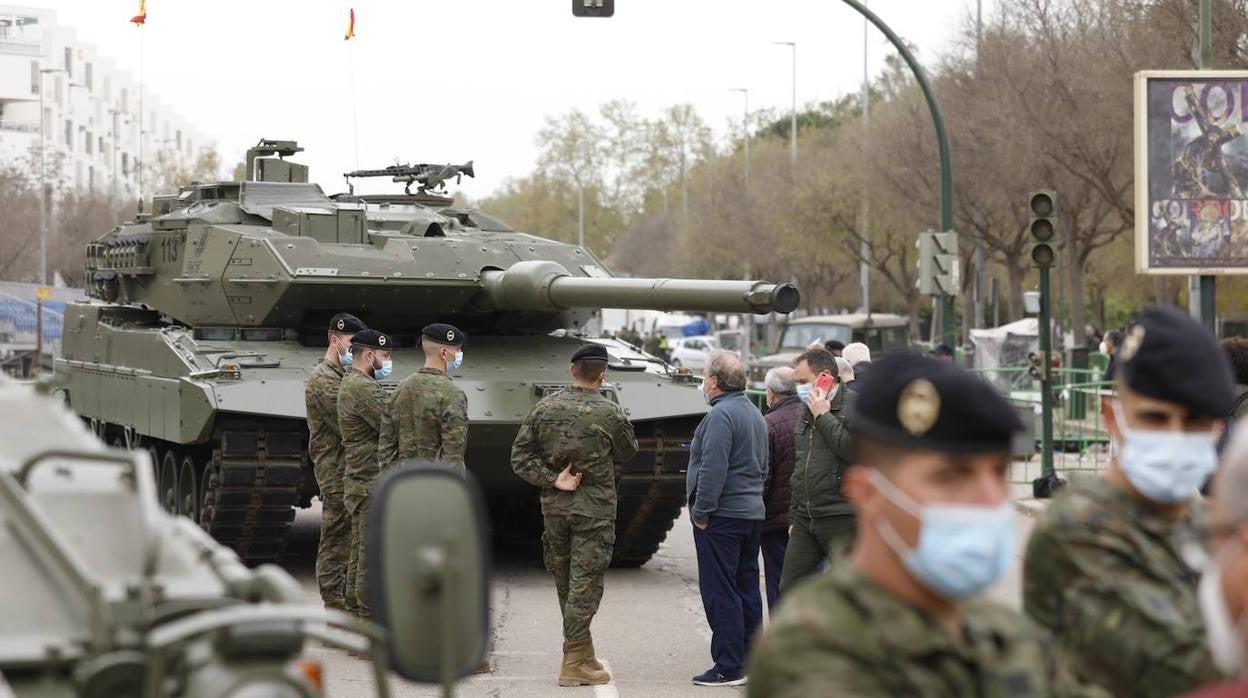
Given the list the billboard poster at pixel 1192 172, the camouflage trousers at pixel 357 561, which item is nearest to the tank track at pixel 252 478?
the camouflage trousers at pixel 357 561

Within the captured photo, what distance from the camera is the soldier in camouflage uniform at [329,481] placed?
36.9 feet

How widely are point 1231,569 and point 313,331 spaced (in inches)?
478

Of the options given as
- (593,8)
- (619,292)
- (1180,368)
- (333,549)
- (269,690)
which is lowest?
(333,549)

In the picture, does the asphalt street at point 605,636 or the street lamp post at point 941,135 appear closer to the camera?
the asphalt street at point 605,636

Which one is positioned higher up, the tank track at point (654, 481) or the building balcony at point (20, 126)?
the building balcony at point (20, 126)

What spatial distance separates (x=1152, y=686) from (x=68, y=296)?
4578cm

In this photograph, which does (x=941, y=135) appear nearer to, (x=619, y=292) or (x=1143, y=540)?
(x=619, y=292)

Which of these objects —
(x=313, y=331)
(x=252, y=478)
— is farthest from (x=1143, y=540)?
(x=313, y=331)

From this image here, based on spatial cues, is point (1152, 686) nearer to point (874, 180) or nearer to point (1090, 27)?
point (1090, 27)

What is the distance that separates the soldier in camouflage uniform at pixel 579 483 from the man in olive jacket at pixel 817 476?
3.09 feet

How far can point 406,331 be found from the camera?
15227 mm

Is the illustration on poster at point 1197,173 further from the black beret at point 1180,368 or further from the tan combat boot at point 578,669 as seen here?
the black beret at point 1180,368

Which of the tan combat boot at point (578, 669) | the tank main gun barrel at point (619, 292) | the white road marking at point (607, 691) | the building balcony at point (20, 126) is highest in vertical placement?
the building balcony at point (20, 126)

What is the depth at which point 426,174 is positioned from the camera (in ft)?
56.0
